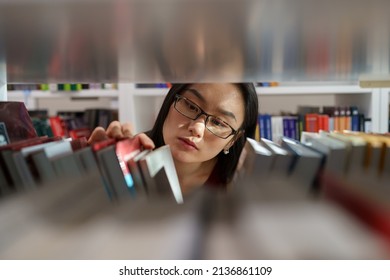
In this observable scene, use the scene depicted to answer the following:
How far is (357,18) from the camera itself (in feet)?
1.43

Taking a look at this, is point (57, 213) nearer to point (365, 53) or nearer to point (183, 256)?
point (183, 256)

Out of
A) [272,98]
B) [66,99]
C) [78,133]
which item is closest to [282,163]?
[78,133]

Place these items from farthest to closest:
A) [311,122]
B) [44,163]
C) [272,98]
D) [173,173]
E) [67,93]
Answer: [272,98] → [67,93] → [311,122] → [173,173] → [44,163]

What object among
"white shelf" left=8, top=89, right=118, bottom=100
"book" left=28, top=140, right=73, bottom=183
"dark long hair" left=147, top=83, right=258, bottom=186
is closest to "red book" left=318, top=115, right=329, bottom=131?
"dark long hair" left=147, top=83, right=258, bottom=186

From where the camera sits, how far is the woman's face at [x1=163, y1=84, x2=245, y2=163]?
1.25m

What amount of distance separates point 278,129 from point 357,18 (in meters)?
2.14

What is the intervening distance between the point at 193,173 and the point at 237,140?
221mm

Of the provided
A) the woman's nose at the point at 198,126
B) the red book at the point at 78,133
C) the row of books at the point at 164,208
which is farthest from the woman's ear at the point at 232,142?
the red book at the point at 78,133

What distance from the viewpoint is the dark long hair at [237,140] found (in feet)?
3.95

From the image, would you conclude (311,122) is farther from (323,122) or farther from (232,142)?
(232,142)

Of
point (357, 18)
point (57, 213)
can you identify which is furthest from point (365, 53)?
point (57, 213)

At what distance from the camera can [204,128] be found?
1263mm

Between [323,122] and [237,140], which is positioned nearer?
[237,140]

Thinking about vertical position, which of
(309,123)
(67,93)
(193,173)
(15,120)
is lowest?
(309,123)
